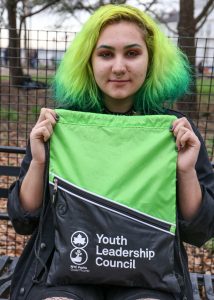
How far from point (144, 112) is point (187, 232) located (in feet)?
1.88

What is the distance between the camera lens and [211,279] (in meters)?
2.63

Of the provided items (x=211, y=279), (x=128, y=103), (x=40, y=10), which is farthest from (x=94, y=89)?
(x=40, y=10)

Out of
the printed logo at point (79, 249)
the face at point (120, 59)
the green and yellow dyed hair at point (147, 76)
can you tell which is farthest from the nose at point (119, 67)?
the printed logo at point (79, 249)

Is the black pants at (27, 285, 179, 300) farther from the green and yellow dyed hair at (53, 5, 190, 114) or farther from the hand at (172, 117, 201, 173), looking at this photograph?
the green and yellow dyed hair at (53, 5, 190, 114)

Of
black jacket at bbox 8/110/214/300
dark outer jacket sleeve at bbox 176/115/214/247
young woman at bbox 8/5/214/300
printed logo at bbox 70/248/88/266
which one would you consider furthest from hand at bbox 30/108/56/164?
dark outer jacket sleeve at bbox 176/115/214/247

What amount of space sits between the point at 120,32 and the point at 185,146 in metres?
0.55

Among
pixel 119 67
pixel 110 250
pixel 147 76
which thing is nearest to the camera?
pixel 110 250

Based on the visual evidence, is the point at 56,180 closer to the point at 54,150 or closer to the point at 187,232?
the point at 54,150

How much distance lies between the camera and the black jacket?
168cm

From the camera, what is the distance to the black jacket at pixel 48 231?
168 centimetres

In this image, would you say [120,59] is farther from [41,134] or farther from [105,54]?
[41,134]

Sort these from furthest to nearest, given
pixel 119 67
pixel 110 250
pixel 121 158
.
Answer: pixel 119 67 < pixel 121 158 < pixel 110 250

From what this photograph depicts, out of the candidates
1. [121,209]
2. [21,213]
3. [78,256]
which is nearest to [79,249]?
[78,256]

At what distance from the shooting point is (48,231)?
171 centimetres
